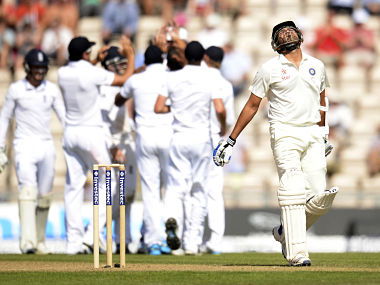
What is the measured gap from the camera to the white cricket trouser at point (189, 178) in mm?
13367

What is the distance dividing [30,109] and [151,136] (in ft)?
5.02

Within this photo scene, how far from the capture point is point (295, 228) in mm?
10039

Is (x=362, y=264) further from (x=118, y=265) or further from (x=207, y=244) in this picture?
(x=207, y=244)

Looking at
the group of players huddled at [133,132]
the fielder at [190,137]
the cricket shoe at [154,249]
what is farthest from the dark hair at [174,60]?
the cricket shoe at [154,249]

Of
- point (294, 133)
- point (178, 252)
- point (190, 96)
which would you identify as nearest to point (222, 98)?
point (190, 96)

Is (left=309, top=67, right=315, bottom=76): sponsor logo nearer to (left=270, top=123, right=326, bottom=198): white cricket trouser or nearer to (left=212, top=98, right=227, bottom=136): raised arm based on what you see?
(left=270, top=123, right=326, bottom=198): white cricket trouser

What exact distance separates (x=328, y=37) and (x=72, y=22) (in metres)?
5.08

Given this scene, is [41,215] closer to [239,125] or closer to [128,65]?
[128,65]

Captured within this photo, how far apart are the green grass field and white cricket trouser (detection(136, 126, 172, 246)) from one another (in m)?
1.32

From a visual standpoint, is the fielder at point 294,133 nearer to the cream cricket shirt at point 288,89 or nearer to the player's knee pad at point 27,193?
the cream cricket shirt at point 288,89

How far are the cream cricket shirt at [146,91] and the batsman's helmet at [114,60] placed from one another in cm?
62

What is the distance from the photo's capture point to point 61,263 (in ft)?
38.4

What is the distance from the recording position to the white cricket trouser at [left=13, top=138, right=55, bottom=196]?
46.2 ft

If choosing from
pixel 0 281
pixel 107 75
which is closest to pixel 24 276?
pixel 0 281
